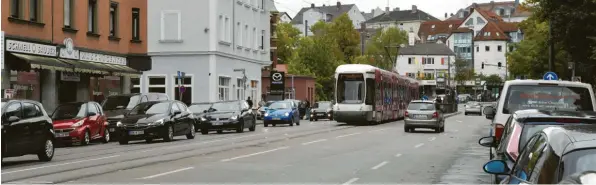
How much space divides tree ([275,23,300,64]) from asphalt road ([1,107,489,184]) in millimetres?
Answer: 91843

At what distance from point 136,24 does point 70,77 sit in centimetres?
934

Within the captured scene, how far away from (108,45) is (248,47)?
68.8 ft

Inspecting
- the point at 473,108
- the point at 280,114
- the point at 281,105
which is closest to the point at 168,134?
the point at 280,114

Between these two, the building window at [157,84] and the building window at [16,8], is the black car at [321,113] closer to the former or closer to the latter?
the building window at [157,84]

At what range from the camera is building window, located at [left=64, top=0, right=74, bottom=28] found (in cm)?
3826

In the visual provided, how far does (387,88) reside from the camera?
52125 mm

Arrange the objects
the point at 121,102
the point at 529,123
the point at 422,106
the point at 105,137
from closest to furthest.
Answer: the point at 529,123 < the point at 105,137 < the point at 121,102 < the point at 422,106

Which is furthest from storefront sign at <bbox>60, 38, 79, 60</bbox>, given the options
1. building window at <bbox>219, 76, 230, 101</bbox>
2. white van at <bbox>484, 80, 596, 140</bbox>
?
white van at <bbox>484, 80, 596, 140</bbox>

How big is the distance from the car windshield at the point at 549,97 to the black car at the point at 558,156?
9.59 metres

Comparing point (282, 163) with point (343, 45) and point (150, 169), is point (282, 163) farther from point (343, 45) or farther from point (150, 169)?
point (343, 45)

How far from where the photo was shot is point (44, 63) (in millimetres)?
33250

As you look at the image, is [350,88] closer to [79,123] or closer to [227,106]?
[227,106]

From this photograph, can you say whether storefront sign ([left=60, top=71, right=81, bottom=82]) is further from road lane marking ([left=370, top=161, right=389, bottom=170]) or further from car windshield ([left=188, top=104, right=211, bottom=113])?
road lane marking ([left=370, top=161, right=389, bottom=170])

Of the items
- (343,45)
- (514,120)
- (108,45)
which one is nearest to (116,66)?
(108,45)
